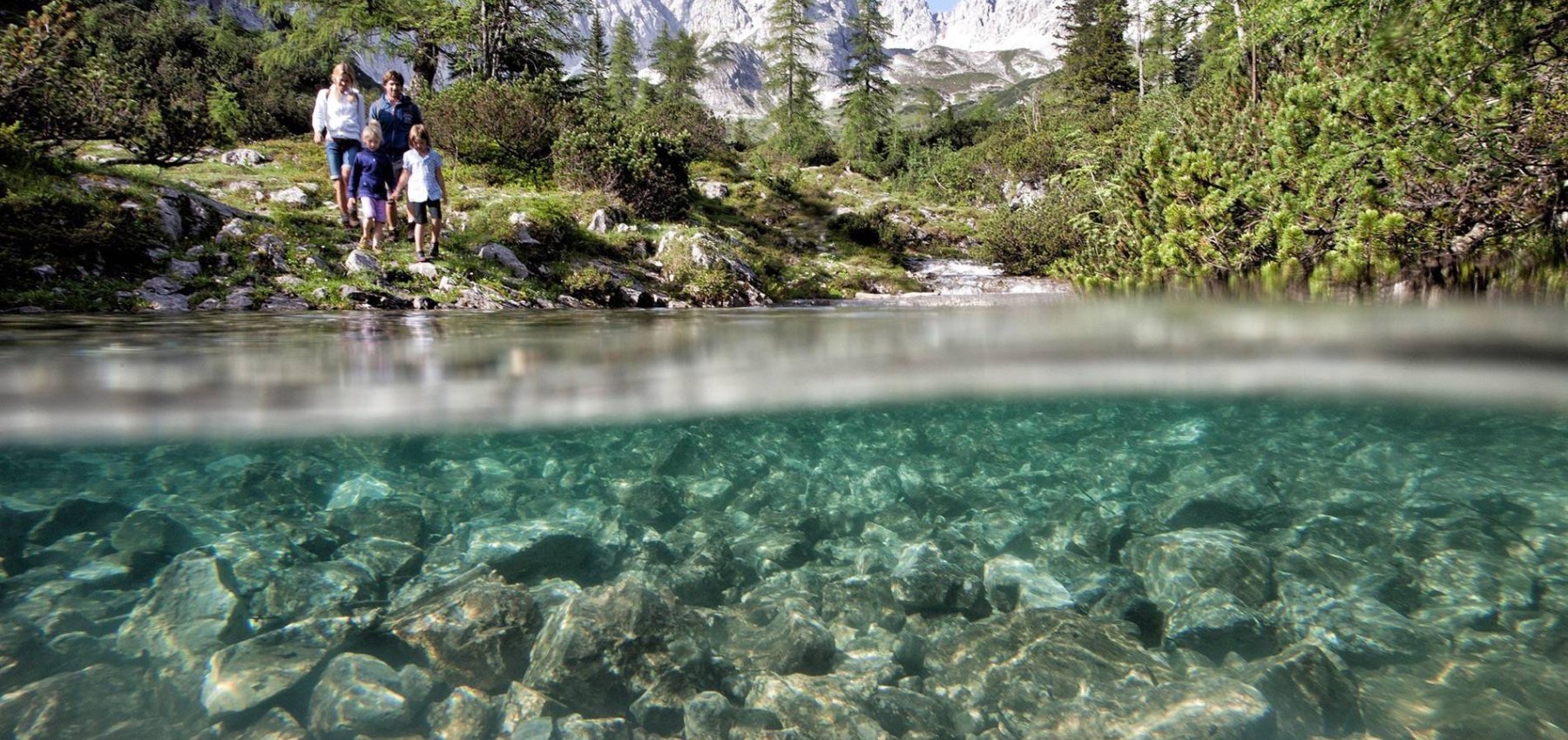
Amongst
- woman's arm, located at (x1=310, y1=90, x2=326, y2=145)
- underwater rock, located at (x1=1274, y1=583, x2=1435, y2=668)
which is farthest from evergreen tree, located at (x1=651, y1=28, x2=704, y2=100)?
underwater rock, located at (x1=1274, y1=583, x2=1435, y2=668)

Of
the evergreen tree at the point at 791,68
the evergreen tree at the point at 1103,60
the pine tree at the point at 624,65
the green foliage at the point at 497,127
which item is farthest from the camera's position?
the pine tree at the point at 624,65

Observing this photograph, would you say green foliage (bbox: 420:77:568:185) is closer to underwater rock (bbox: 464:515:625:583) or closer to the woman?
the woman

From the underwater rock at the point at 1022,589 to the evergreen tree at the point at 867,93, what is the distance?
43444mm

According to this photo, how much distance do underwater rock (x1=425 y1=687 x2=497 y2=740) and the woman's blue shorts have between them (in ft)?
28.9

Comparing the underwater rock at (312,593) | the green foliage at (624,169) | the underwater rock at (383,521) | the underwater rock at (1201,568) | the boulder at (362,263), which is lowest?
the underwater rock at (1201,568)

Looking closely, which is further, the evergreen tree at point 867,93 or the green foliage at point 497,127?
the evergreen tree at point 867,93

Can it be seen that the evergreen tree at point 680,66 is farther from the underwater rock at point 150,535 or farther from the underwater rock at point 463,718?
the underwater rock at point 463,718

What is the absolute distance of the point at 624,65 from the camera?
6444 cm

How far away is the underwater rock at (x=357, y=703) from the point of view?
432cm

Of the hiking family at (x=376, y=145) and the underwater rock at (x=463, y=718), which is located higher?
the hiking family at (x=376, y=145)

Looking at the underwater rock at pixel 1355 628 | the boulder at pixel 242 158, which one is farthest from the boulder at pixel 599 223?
the underwater rock at pixel 1355 628

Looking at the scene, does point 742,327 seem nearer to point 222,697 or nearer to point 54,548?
point 222,697

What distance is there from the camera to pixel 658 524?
24.7 feet

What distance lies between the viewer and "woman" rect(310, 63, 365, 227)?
9.59 m
